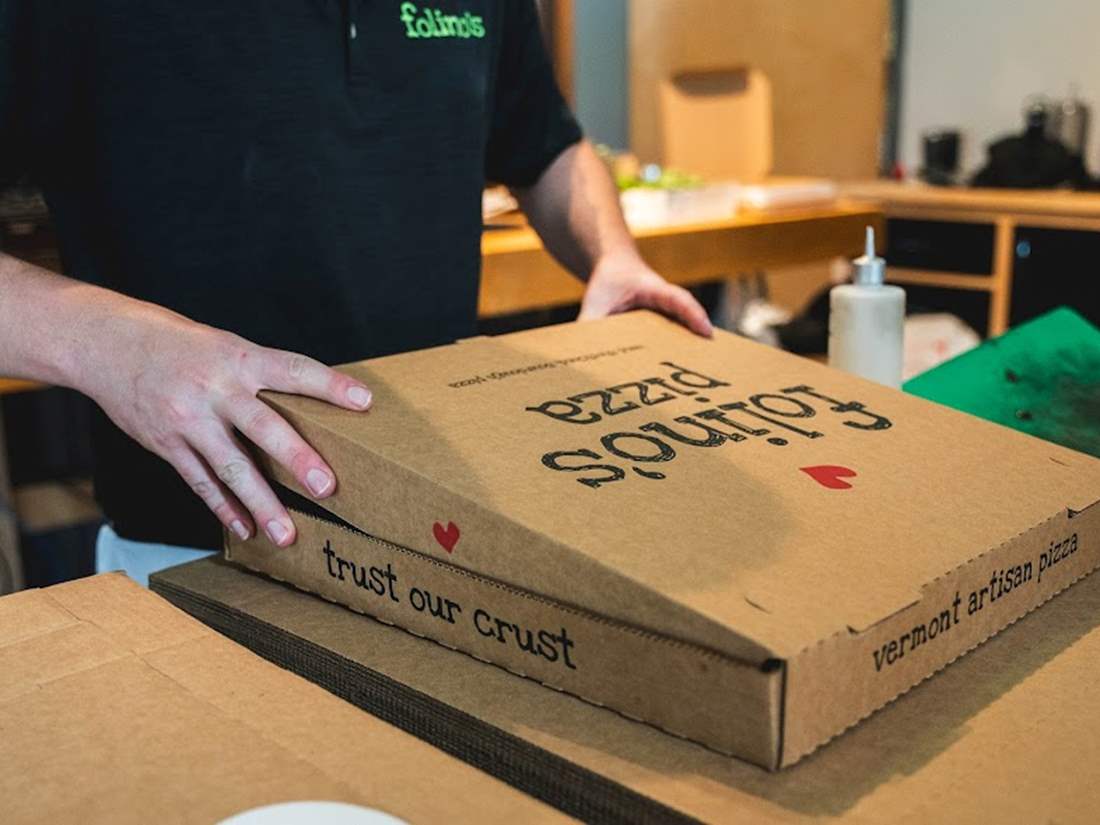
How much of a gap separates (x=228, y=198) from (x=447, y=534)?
0.53 meters

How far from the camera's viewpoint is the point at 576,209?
1387 mm

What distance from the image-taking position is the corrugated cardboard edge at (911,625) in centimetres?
51

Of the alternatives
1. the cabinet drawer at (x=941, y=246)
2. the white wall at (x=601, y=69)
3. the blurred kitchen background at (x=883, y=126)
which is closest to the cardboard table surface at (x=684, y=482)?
the blurred kitchen background at (x=883, y=126)

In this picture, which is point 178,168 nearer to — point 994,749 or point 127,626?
point 127,626

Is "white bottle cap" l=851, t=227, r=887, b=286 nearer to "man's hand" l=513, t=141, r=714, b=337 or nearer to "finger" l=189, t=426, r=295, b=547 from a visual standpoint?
"man's hand" l=513, t=141, r=714, b=337

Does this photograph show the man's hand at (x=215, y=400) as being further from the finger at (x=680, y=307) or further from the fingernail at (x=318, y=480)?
the finger at (x=680, y=307)

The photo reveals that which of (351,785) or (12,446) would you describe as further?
(12,446)

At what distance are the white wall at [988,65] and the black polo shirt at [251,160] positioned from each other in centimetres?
330

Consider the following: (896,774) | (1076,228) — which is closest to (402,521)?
(896,774)

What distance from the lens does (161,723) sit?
0.55 metres

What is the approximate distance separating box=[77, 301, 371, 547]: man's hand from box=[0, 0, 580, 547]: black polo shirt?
0.28 meters

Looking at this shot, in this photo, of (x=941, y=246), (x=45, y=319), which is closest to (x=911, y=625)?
(x=45, y=319)

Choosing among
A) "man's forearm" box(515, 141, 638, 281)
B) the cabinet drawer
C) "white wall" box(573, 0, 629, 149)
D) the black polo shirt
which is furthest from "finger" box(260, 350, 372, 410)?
"white wall" box(573, 0, 629, 149)

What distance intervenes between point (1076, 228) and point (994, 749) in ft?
10.8
